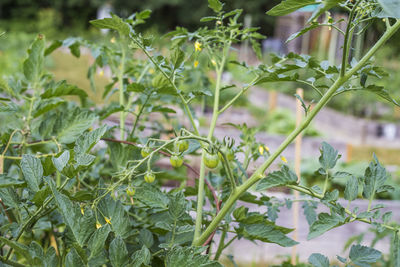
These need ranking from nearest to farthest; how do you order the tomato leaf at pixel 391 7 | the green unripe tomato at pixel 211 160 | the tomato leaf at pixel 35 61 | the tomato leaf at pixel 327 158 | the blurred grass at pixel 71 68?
the tomato leaf at pixel 391 7 < the green unripe tomato at pixel 211 160 < the tomato leaf at pixel 327 158 < the tomato leaf at pixel 35 61 < the blurred grass at pixel 71 68

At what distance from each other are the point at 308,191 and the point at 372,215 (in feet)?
0.32

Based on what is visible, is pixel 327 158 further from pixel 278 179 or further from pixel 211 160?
pixel 211 160

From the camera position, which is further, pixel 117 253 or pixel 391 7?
pixel 117 253

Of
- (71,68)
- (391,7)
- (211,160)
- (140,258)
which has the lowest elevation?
(71,68)

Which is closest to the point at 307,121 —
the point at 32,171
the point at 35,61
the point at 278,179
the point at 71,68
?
the point at 278,179

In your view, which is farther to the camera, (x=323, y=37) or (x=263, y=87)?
(x=323, y=37)

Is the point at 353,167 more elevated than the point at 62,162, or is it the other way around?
the point at 62,162

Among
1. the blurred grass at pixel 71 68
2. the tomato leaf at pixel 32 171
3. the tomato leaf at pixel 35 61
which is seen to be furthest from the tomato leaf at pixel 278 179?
the blurred grass at pixel 71 68

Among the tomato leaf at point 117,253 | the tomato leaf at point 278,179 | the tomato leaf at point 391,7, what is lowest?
the tomato leaf at point 117,253

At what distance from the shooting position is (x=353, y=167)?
3.81 meters

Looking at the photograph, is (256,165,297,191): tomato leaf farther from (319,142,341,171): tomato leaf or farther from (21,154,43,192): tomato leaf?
(21,154,43,192): tomato leaf

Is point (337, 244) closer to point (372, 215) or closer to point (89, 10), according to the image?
point (372, 215)

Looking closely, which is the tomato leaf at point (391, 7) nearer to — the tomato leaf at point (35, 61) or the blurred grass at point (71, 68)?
the tomato leaf at point (35, 61)

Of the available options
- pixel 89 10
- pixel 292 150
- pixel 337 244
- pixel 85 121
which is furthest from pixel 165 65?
pixel 89 10
